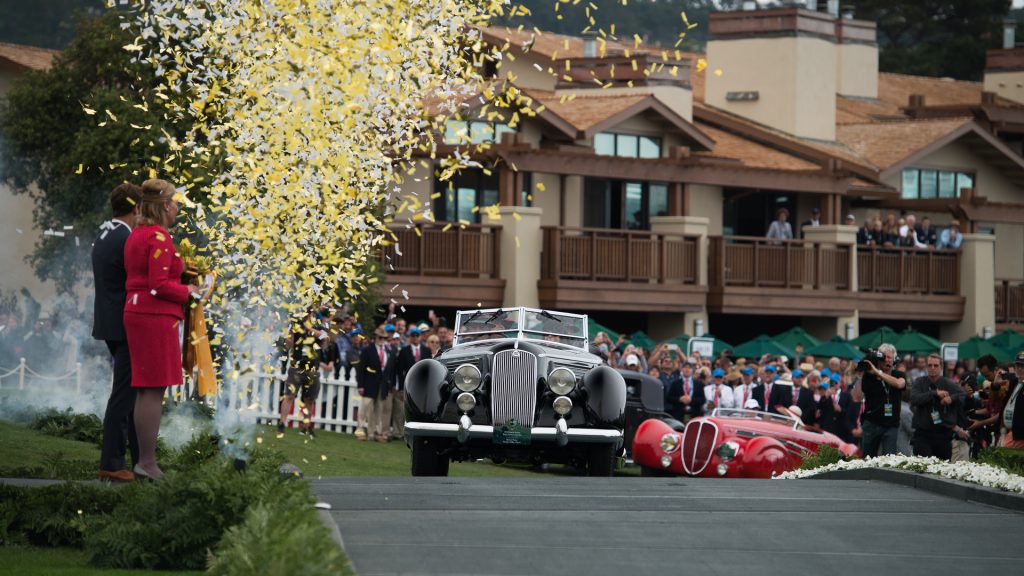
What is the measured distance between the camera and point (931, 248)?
1702 inches

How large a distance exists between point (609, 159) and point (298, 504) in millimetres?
30611

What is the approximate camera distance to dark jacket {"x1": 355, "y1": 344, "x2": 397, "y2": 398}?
25578 mm

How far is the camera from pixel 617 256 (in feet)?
124

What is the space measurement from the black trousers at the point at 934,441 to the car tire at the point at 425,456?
5741 millimetres

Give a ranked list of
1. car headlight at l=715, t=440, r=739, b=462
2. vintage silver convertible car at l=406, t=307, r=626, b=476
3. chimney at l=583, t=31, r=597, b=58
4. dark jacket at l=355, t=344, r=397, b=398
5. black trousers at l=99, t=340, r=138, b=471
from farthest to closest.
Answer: chimney at l=583, t=31, r=597, b=58 → dark jacket at l=355, t=344, r=397, b=398 → car headlight at l=715, t=440, r=739, b=462 → vintage silver convertible car at l=406, t=307, r=626, b=476 → black trousers at l=99, t=340, r=138, b=471

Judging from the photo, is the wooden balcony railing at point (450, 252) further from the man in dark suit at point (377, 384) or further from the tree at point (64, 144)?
the man in dark suit at point (377, 384)

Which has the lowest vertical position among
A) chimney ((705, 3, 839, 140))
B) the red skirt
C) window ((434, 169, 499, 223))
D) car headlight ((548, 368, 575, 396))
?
car headlight ((548, 368, 575, 396))

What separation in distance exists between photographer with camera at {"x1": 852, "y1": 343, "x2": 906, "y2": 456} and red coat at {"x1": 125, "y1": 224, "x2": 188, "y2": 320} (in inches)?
405

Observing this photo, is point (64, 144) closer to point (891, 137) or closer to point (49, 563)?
point (49, 563)

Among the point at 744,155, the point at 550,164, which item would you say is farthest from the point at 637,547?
the point at 744,155

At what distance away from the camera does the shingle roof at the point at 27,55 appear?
114 feet

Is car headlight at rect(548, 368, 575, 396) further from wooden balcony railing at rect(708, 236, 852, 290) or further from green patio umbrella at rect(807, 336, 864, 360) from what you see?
wooden balcony railing at rect(708, 236, 852, 290)

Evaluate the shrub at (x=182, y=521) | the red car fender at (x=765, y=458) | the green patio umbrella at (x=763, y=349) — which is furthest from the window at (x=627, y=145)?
the shrub at (x=182, y=521)

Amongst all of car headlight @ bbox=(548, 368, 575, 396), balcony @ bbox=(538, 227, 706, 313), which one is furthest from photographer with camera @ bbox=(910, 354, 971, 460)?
balcony @ bbox=(538, 227, 706, 313)
